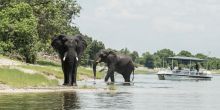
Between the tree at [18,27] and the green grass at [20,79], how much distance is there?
22.6 m

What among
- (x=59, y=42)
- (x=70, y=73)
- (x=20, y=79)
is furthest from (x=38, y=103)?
(x=59, y=42)

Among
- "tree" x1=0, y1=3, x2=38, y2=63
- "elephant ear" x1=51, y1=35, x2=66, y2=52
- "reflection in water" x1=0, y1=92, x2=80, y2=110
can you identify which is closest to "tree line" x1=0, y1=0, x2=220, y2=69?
"tree" x1=0, y1=3, x2=38, y2=63

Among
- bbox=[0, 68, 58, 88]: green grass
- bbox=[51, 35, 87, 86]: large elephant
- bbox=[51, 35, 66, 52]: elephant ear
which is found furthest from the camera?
bbox=[51, 35, 66, 52]: elephant ear

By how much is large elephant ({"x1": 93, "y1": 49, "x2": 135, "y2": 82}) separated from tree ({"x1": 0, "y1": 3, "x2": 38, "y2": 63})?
8863 millimetres

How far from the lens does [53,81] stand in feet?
165

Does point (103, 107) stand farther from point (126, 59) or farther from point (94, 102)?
point (126, 59)

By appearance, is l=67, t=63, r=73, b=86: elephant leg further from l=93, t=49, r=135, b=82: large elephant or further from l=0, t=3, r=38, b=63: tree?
l=0, t=3, r=38, b=63: tree

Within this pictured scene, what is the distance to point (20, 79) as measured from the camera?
45.0 metres

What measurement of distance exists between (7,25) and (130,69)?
1455 centimetres

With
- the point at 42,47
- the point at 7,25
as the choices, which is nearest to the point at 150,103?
the point at 7,25

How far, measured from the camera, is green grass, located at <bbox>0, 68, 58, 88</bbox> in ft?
141

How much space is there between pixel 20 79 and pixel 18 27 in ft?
86.6

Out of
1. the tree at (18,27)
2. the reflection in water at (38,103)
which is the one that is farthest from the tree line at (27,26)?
the reflection in water at (38,103)

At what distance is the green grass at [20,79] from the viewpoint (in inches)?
1695
